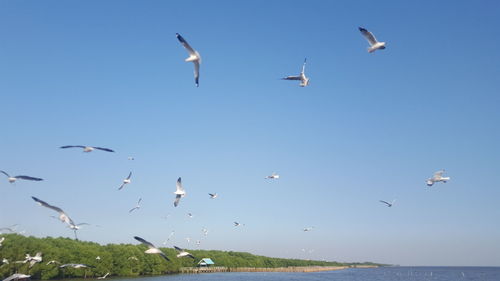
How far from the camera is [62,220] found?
20750mm

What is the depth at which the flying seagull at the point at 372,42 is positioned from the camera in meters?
22.9

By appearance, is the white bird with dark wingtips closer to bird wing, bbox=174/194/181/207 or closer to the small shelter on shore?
bird wing, bbox=174/194/181/207

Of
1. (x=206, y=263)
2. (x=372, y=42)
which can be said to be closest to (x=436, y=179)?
(x=372, y=42)

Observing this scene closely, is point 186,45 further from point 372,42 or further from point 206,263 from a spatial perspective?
point 206,263

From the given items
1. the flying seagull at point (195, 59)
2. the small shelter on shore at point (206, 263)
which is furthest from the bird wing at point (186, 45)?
the small shelter on shore at point (206, 263)

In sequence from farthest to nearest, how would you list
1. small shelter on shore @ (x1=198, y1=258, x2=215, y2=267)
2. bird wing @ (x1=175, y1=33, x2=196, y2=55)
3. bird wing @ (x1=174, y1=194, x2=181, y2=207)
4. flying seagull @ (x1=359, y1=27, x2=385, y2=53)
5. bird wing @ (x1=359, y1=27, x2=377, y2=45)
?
small shelter on shore @ (x1=198, y1=258, x2=215, y2=267)
bird wing @ (x1=174, y1=194, x2=181, y2=207)
flying seagull @ (x1=359, y1=27, x2=385, y2=53)
bird wing @ (x1=359, y1=27, x2=377, y2=45)
bird wing @ (x1=175, y1=33, x2=196, y2=55)

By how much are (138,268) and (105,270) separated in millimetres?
12876

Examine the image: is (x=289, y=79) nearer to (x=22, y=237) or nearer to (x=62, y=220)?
(x=62, y=220)

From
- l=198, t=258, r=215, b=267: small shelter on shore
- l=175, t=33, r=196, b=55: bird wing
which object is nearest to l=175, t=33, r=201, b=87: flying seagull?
l=175, t=33, r=196, b=55: bird wing

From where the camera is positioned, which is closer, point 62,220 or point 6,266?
point 62,220

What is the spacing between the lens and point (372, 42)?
24.0 m

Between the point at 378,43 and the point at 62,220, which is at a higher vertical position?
the point at 378,43

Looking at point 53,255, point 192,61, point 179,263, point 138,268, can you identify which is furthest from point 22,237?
point 192,61

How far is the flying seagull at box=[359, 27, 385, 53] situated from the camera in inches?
901
